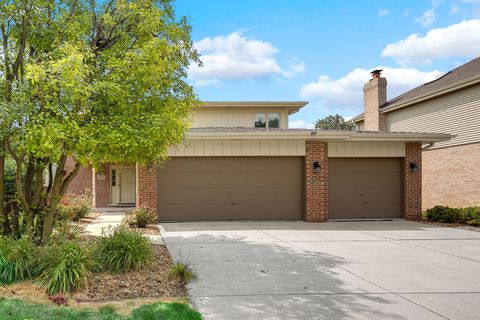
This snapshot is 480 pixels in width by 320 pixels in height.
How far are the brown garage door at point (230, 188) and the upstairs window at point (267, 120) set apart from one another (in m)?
6.77

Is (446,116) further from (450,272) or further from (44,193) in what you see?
(44,193)

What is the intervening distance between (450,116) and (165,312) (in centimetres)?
1775

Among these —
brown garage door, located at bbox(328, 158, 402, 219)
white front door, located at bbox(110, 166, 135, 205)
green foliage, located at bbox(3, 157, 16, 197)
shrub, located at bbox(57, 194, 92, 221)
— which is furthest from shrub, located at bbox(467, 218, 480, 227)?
white front door, located at bbox(110, 166, 135, 205)

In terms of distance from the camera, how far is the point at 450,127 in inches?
727

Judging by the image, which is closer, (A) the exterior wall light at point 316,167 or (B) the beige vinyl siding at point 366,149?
(A) the exterior wall light at point 316,167

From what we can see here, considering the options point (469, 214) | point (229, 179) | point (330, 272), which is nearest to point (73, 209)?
point (229, 179)

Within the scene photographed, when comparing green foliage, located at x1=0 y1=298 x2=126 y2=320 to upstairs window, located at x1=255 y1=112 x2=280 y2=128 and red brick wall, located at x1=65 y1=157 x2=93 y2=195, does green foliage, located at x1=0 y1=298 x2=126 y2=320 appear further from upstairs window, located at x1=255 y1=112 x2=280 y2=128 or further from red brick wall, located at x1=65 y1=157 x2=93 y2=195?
upstairs window, located at x1=255 y1=112 x2=280 y2=128

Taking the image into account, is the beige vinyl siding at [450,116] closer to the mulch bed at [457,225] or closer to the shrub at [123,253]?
the mulch bed at [457,225]

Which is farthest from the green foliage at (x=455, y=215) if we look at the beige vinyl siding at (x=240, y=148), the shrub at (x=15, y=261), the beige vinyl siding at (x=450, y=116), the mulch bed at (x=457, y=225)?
the shrub at (x=15, y=261)

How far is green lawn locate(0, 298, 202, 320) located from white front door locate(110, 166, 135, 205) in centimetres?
1558

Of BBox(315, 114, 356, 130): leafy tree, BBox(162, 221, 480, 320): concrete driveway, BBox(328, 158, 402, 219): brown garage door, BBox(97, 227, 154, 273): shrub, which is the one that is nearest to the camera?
BBox(162, 221, 480, 320): concrete driveway

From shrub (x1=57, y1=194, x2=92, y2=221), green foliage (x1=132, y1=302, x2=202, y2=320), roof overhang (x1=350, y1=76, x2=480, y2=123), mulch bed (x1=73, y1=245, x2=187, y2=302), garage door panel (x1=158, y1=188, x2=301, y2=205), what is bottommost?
mulch bed (x1=73, y1=245, x2=187, y2=302)

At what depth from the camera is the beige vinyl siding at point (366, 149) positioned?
14.6 metres

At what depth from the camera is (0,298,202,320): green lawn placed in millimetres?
4668
